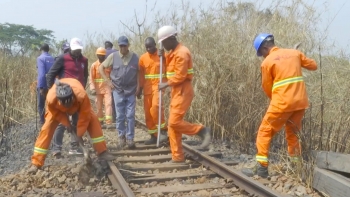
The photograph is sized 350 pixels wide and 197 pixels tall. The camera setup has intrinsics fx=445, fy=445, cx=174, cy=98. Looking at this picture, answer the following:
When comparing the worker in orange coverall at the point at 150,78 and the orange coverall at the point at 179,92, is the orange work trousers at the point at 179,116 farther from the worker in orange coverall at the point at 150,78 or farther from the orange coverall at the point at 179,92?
the worker in orange coverall at the point at 150,78

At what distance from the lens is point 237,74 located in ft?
26.9

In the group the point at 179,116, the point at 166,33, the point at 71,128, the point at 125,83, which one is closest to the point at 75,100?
the point at 71,128

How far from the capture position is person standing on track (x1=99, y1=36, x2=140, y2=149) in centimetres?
770

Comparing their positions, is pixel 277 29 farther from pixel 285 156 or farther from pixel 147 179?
pixel 147 179

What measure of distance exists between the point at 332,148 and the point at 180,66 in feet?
7.74

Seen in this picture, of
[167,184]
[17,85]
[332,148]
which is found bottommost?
[167,184]

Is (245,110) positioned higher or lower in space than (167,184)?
higher

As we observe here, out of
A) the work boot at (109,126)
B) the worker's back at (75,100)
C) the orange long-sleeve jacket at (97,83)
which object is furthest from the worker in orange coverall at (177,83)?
the orange long-sleeve jacket at (97,83)

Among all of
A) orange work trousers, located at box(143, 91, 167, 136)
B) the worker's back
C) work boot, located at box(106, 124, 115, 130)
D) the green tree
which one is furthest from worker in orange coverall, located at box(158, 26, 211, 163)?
the green tree

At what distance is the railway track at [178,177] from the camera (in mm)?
5387

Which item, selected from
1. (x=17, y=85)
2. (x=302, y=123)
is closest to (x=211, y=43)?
(x=302, y=123)

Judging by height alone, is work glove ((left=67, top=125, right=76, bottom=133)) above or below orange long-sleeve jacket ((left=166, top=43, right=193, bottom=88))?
below

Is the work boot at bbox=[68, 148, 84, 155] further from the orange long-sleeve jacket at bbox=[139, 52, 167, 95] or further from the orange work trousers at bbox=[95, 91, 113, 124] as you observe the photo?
the orange work trousers at bbox=[95, 91, 113, 124]

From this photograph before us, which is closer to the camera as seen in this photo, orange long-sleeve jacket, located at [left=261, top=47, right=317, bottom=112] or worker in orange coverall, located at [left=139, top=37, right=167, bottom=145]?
orange long-sleeve jacket, located at [left=261, top=47, right=317, bottom=112]
